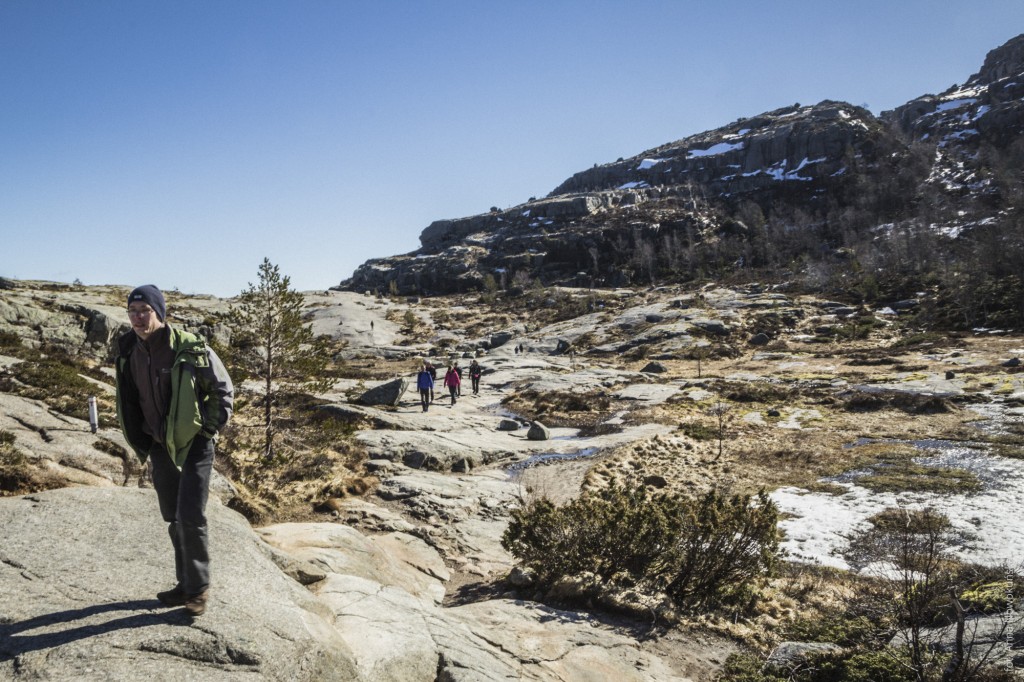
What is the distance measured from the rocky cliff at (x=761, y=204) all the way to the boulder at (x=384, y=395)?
82.1m

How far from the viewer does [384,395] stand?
86.1 feet

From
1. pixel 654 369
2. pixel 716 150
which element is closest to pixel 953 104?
pixel 716 150

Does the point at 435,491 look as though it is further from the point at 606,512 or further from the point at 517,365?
the point at 517,365

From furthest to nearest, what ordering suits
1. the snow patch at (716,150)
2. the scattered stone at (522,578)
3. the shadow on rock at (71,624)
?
the snow patch at (716,150), the scattered stone at (522,578), the shadow on rock at (71,624)

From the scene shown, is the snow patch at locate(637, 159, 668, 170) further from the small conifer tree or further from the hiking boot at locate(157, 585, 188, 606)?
the hiking boot at locate(157, 585, 188, 606)

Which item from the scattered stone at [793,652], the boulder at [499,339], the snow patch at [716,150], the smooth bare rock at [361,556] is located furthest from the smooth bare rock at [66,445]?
the snow patch at [716,150]

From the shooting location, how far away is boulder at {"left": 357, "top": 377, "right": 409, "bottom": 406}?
84.4 ft

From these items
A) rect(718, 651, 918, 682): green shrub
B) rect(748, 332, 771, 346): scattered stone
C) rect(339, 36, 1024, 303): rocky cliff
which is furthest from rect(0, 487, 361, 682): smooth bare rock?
rect(339, 36, 1024, 303): rocky cliff

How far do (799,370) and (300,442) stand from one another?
124 ft

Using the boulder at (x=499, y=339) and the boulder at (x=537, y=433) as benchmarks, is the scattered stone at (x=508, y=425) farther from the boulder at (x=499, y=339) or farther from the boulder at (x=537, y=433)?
the boulder at (x=499, y=339)

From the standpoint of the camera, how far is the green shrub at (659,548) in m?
7.87

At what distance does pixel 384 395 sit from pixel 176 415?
22844mm

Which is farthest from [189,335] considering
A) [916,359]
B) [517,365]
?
[916,359]

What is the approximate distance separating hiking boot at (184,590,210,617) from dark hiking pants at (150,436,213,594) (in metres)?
0.04
